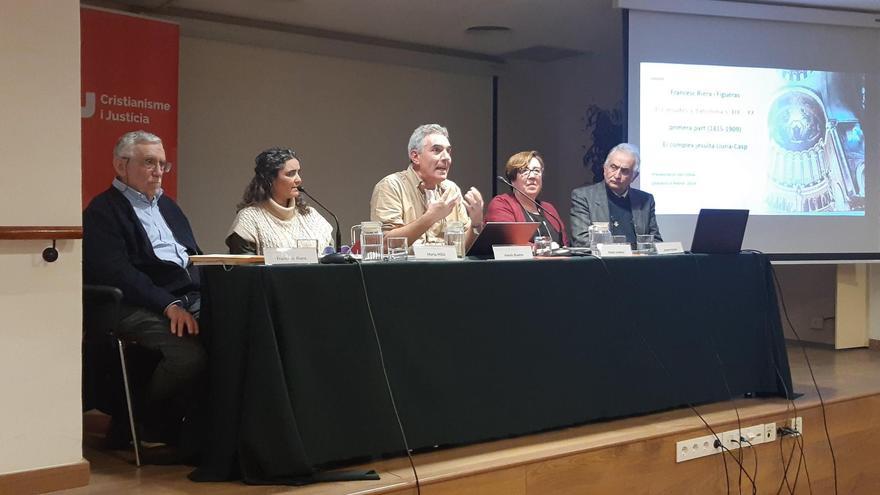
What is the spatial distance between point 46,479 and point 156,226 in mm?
834

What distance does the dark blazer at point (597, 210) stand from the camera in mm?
4109

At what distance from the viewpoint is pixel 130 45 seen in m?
5.10

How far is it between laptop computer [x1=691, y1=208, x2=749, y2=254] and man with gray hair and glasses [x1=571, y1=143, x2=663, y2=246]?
0.67 meters

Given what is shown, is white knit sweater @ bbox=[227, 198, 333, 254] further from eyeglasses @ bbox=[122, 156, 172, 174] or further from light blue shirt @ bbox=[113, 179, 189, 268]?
eyeglasses @ bbox=[122, 156, 172, 174]

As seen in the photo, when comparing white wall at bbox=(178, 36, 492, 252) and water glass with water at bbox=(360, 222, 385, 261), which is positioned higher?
Result: white wall at bbox=(178, 36, 492, 252)

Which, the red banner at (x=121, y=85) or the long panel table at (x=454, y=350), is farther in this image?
the red banner at (x=121, y=85)

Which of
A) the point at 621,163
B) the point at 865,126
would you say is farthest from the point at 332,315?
the point at 865,126

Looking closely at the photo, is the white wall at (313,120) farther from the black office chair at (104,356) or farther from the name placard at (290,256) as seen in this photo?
the name placard at (290,256)

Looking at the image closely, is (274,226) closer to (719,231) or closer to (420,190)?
(420,190)

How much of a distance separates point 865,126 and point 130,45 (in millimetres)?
4241

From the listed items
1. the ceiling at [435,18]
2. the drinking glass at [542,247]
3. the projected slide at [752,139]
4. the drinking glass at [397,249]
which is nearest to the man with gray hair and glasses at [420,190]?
the drinking glass at [542,247]

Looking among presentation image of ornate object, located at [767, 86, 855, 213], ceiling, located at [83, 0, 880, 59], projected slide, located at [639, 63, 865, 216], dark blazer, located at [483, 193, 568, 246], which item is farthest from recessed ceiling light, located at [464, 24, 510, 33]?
dark blazer, located at [483, 193, 568, 246]

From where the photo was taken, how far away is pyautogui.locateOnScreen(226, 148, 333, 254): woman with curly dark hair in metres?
3.00

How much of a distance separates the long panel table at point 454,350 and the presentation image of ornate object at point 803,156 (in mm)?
1994
